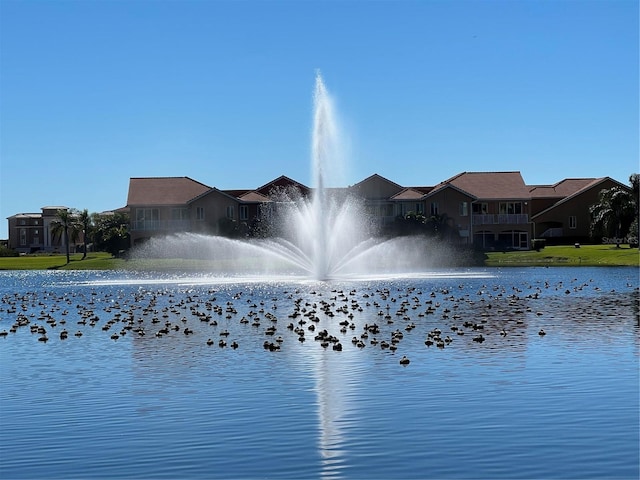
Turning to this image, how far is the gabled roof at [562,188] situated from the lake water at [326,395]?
3531 inches

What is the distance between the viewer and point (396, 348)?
30.2 metres

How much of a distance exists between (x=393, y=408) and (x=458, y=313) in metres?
23.4

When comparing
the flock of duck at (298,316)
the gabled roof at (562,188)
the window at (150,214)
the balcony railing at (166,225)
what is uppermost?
the gabled roof at (562,188)

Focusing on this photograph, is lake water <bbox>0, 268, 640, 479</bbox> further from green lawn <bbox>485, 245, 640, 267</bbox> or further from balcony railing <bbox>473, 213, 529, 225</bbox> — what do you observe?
balcony railing <bbox>473, 213, 529, 225</bbox>

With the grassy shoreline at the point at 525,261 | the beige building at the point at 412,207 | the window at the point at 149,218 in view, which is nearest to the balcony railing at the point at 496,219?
the beige building at the point at 412,207

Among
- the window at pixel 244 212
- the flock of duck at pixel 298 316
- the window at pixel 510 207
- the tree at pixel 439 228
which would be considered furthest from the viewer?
the window at pixel 244 212

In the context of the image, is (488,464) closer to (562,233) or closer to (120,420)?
(120,420)

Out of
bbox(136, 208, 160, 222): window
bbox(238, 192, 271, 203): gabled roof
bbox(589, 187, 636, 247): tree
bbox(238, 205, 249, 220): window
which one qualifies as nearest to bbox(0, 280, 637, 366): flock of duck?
bbox(589, 187, 636, 247): tree

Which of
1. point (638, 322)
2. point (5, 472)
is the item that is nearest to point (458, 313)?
point (638, 322)

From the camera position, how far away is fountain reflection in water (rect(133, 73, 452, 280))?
7225 centimetres

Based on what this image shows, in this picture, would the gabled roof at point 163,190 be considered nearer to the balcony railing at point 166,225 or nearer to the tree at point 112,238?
the balcony railing at point 166,225

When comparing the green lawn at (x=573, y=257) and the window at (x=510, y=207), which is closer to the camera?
the green lawn at (x=573, y=257)

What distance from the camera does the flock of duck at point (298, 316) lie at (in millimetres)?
34188

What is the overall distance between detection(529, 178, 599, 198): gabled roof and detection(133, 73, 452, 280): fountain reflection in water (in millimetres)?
32671
